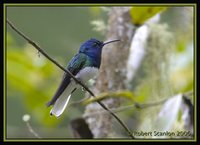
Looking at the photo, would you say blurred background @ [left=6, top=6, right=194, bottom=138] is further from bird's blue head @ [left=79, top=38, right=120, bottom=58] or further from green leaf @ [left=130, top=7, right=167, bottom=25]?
bird's blue head @ [left=79, top=38, right=120, bottom=58]

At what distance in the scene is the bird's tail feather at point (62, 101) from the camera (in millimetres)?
2859

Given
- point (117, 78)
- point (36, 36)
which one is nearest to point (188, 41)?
point (117, 78)

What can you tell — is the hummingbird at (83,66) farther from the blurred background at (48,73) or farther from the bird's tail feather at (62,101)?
the blurred background at (48,73)

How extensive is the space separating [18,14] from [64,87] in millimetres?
4337

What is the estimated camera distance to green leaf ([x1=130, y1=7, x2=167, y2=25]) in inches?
147

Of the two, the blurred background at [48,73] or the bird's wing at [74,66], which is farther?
the blurred background at [48,73]

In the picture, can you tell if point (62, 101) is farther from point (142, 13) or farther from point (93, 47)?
point (142, 13)

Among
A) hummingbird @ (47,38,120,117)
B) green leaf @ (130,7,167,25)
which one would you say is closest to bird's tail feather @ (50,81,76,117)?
hummingbird @ (47,38,120,117)

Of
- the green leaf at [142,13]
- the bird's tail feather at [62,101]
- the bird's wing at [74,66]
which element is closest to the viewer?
the bird's tail feather at [62,101]

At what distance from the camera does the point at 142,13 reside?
383 centimetres

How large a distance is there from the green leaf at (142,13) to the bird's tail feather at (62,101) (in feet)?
2.80


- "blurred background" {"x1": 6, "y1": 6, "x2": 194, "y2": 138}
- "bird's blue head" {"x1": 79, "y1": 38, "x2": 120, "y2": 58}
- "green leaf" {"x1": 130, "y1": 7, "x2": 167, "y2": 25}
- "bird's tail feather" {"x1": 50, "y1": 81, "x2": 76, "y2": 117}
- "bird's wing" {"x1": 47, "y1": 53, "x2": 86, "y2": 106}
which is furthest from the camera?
"blurred background" {"x1": 6, "y1": 6, "x2": 194, "y2": 138}

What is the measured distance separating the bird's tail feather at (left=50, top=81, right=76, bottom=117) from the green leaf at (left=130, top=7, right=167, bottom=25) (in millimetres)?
854

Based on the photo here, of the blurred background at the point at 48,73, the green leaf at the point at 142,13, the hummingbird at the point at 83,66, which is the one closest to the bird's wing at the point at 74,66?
the hummingbird at the point at 83,66
